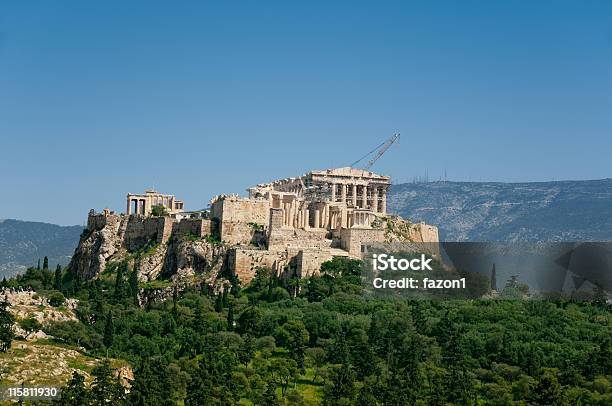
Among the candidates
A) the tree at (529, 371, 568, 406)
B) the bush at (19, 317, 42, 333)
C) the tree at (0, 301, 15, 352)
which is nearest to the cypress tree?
the tree at (529, 371, 568, 406)

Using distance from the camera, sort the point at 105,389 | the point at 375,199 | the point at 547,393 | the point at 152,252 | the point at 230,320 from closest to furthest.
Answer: the point at 105,389
the point at 547,393
the point at 230,320
the point at 152,252
the point at 375,199

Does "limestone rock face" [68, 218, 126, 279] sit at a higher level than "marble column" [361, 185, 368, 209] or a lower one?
lower

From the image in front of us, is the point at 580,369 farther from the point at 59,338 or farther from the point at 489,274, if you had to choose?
the point at 59,338

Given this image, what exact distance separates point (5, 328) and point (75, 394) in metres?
15.3

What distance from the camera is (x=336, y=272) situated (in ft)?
393

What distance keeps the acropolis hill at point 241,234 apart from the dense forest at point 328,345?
7.82ft

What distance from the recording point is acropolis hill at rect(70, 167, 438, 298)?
122 meters

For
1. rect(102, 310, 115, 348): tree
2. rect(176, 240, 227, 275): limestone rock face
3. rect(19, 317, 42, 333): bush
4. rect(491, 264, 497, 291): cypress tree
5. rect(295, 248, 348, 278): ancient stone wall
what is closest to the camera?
rect(102, 310, 115, 348): tree

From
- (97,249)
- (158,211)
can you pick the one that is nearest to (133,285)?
(97,249)

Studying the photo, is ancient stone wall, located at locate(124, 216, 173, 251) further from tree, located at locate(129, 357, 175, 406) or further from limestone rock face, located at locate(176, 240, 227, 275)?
tree, located at locate(129, 357, 175, 406)

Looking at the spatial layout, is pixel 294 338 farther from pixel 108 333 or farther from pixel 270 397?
pixel 270 397

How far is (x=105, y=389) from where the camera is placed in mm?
84562

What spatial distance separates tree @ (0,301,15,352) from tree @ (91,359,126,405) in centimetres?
986

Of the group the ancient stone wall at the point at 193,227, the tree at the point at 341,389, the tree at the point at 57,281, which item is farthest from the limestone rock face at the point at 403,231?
the tree at the point at 341,389
